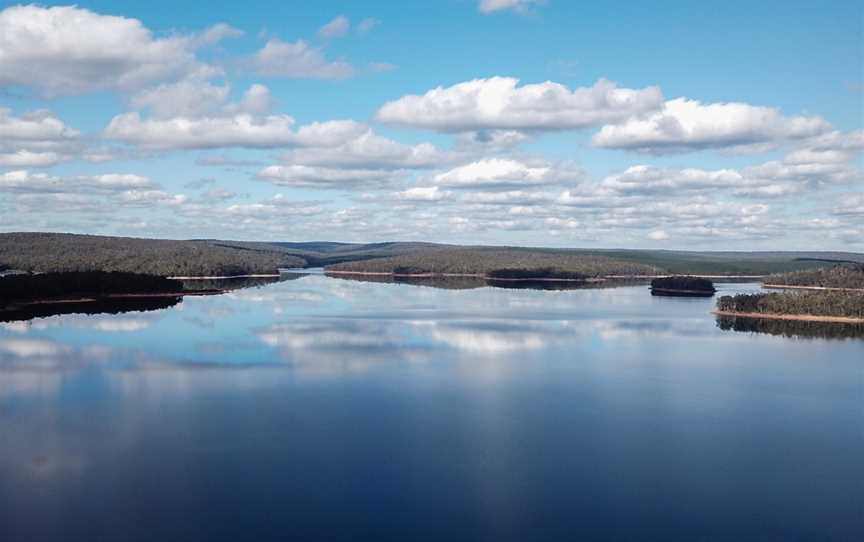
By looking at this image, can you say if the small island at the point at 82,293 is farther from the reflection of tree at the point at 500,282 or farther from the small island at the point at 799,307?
the small island at the point at 799,307

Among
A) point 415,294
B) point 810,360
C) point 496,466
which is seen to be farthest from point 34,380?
point 415,294

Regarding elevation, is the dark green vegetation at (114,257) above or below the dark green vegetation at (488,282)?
above

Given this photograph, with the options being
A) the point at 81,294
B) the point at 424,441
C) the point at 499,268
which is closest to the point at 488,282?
the point at 499,268

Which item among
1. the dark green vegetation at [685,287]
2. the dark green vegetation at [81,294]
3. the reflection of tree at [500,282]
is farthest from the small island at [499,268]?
the dark green vegetation at [81,294]

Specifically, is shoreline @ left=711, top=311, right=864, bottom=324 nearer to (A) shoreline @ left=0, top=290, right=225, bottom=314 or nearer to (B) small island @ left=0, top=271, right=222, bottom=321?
(B) small island @ left=0, top=271, right=222, bottom=321

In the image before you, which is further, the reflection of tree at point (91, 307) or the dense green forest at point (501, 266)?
the dense green forest at point (501, 266)

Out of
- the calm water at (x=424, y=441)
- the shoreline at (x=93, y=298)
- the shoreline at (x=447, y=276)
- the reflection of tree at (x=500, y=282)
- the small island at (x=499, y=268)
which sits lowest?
the calm water at (x=424, y=441)

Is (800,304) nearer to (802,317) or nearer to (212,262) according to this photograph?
(802,317)
